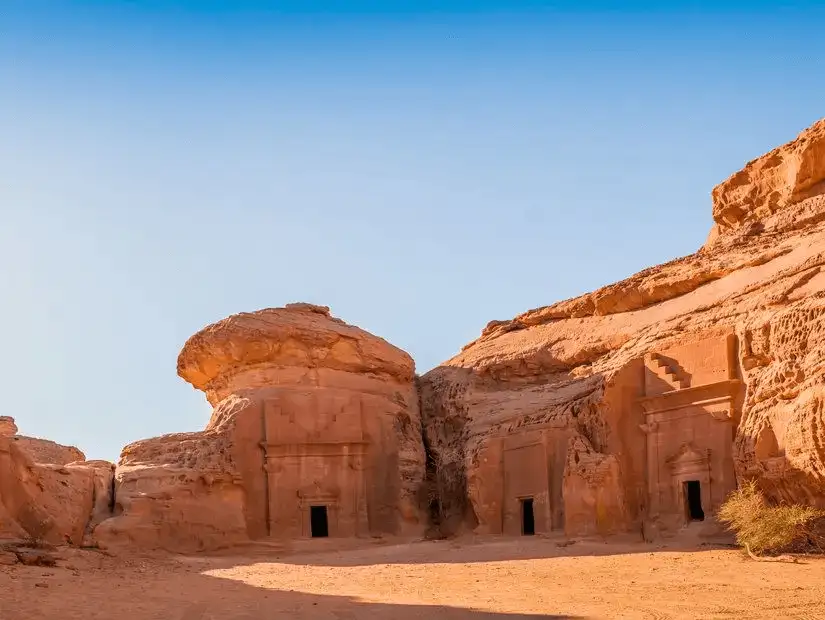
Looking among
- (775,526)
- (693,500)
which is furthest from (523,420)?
(775,526)

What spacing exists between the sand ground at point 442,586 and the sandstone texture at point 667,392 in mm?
2284

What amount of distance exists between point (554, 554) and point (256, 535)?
10518 millimetres

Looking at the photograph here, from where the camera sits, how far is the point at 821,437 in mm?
20422

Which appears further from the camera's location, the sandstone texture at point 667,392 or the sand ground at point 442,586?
the sandstone texture at point 667,392

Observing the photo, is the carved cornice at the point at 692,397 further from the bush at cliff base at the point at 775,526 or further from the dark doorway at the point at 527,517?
the dark doorway at the point at 527,517

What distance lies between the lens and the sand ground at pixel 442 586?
13.6 metres

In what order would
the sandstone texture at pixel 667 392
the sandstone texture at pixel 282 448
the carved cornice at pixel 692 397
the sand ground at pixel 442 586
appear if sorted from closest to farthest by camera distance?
the sand ground at pixel 442 586 → the sandstone texture at pixel 667 392 → the carved cornice at pixel 692 397 → the sandstone texture at pixel 282 448

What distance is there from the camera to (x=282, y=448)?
3073 centimetres

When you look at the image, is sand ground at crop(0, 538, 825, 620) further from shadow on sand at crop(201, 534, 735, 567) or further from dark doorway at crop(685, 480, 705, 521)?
dark doorway at crop(685, 480, 705, 521)

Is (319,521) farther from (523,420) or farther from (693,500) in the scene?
(693,500)

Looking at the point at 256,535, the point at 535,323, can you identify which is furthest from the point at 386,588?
the point at 535,323

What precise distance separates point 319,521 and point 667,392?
1152 centimetres

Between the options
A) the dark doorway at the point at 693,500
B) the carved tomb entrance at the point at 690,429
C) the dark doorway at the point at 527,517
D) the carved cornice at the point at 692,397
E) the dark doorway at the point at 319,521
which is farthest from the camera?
the dark doorway at the point at 319,521

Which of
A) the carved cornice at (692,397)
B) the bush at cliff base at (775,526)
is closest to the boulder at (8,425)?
the carved cornice at (692,397)
